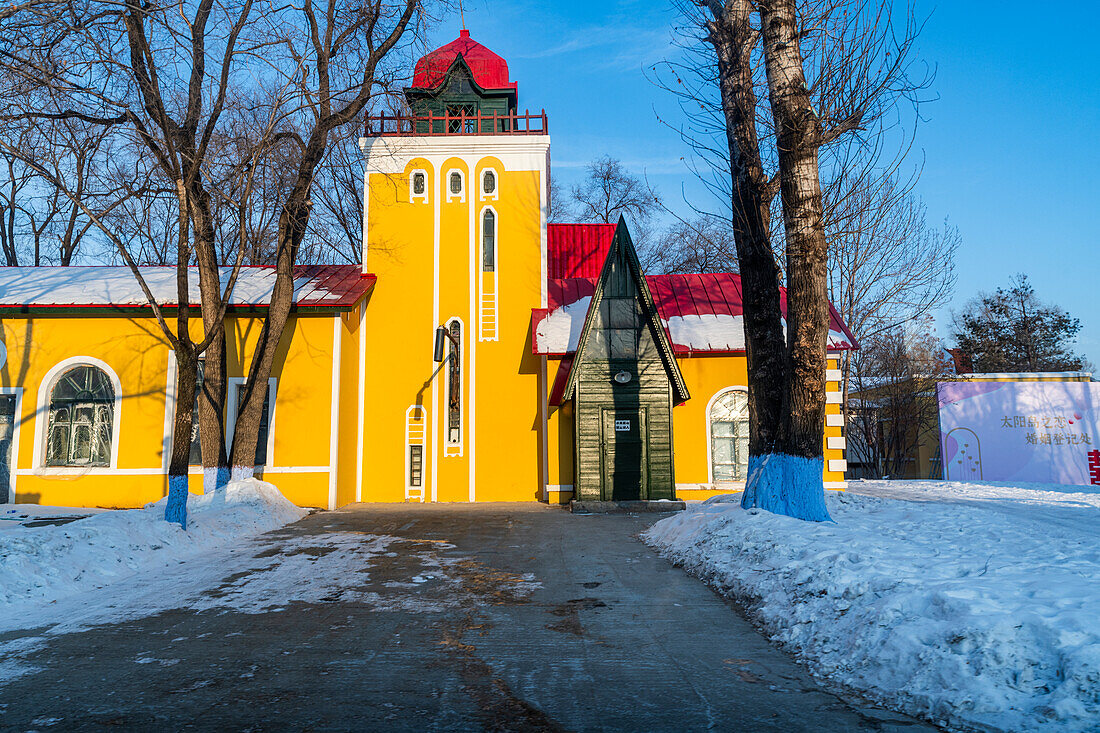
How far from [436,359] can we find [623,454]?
19.8 ft

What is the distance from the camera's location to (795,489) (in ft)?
28.8

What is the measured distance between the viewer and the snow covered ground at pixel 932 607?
11.7 feet

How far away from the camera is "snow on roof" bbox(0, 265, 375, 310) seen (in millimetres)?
16209

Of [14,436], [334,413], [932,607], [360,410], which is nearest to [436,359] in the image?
[360,410]

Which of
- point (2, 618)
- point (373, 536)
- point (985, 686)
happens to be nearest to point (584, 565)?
point (373, 536)

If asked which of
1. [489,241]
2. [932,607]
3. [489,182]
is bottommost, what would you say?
[932,607]

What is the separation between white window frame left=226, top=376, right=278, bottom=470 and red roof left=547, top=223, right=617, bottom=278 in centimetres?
959

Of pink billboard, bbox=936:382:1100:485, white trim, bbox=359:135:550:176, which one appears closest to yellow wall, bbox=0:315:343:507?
white trim, bbox=359:135:550:176

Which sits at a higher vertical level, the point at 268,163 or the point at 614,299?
the point at 268,163

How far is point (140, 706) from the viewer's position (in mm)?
4012

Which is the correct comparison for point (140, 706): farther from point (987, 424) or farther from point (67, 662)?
point (987, 424)

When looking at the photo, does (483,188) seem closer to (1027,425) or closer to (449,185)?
(449,185)

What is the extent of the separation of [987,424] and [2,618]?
28.2 m

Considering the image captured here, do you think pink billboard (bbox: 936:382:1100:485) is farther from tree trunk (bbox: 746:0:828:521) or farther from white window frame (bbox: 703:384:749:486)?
tree trunk (bbox: 746:0:828:521)
